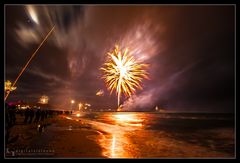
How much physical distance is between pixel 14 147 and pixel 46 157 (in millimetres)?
3427

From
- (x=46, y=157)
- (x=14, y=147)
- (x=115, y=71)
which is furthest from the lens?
(x=115, y=71)

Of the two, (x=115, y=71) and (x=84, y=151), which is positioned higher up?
(x=115, y=71)

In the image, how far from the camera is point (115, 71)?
30.1m
